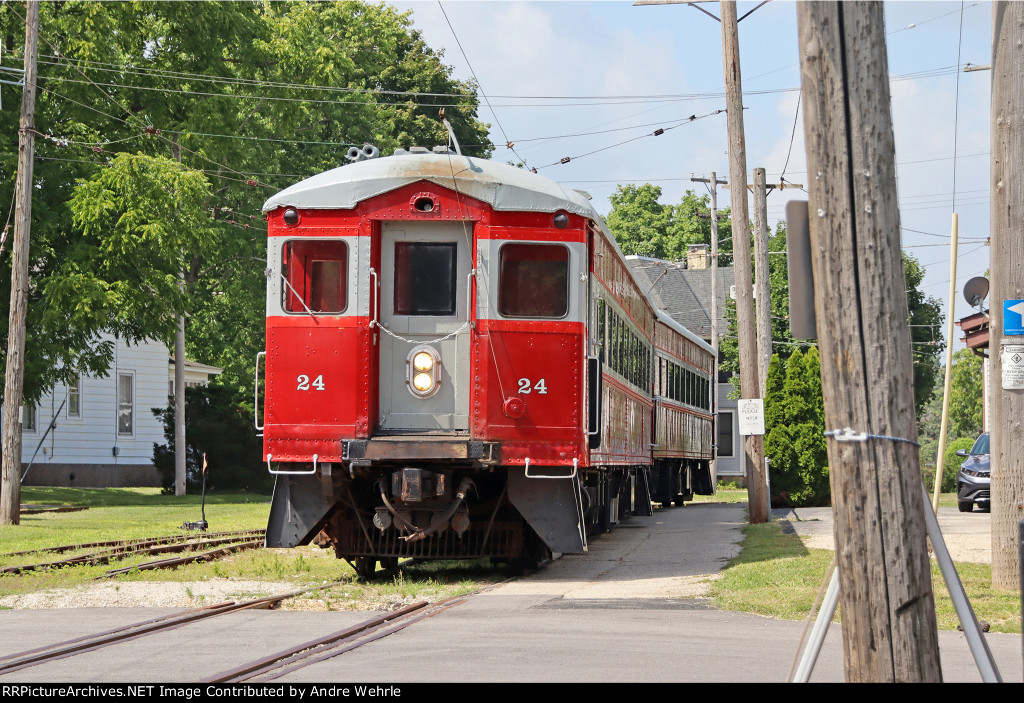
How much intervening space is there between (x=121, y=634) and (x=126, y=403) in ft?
105

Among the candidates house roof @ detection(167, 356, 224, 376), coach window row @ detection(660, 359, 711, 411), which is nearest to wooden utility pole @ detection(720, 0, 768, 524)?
coach window row @ detection(660, 359, 711, 411)

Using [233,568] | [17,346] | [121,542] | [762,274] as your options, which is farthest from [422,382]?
[762,274]

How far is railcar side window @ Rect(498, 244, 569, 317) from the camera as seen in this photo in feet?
41.2

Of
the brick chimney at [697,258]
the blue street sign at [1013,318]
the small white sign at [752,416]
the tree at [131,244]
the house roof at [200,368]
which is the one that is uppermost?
the brick chimney at [697,258]

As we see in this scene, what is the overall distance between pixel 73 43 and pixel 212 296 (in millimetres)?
14614

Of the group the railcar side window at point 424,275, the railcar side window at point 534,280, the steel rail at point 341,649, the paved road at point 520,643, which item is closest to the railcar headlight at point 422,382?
the railcar side window at point 424,275

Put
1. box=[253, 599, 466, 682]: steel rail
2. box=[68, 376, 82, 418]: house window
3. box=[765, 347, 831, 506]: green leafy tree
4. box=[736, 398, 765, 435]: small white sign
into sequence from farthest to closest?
1. box=[68, 376, 82, 418]: house window
2. box=[765, 347, 831, 506]: green leafy tree
3. box=[736, 398, 765, 435]: small white sign
4. box=[253, 599, 466, 682]: steel rail

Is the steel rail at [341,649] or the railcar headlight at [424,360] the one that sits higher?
the railcar headlight at [424,360]

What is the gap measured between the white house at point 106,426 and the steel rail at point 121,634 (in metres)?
26.9

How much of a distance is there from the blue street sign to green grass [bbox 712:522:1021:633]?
2.24 meters

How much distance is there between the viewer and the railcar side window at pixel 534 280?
12.5 m

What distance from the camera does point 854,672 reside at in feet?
18.0

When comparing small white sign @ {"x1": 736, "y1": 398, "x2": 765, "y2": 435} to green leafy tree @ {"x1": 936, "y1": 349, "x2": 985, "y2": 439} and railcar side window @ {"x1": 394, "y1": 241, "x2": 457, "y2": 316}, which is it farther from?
green leafy tree @ {"x1": 936, "y1": 349, "x2": 985, "y2": 439}

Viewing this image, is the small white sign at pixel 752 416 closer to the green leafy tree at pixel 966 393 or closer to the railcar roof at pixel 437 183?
the railcar roof at pixel 437 183
